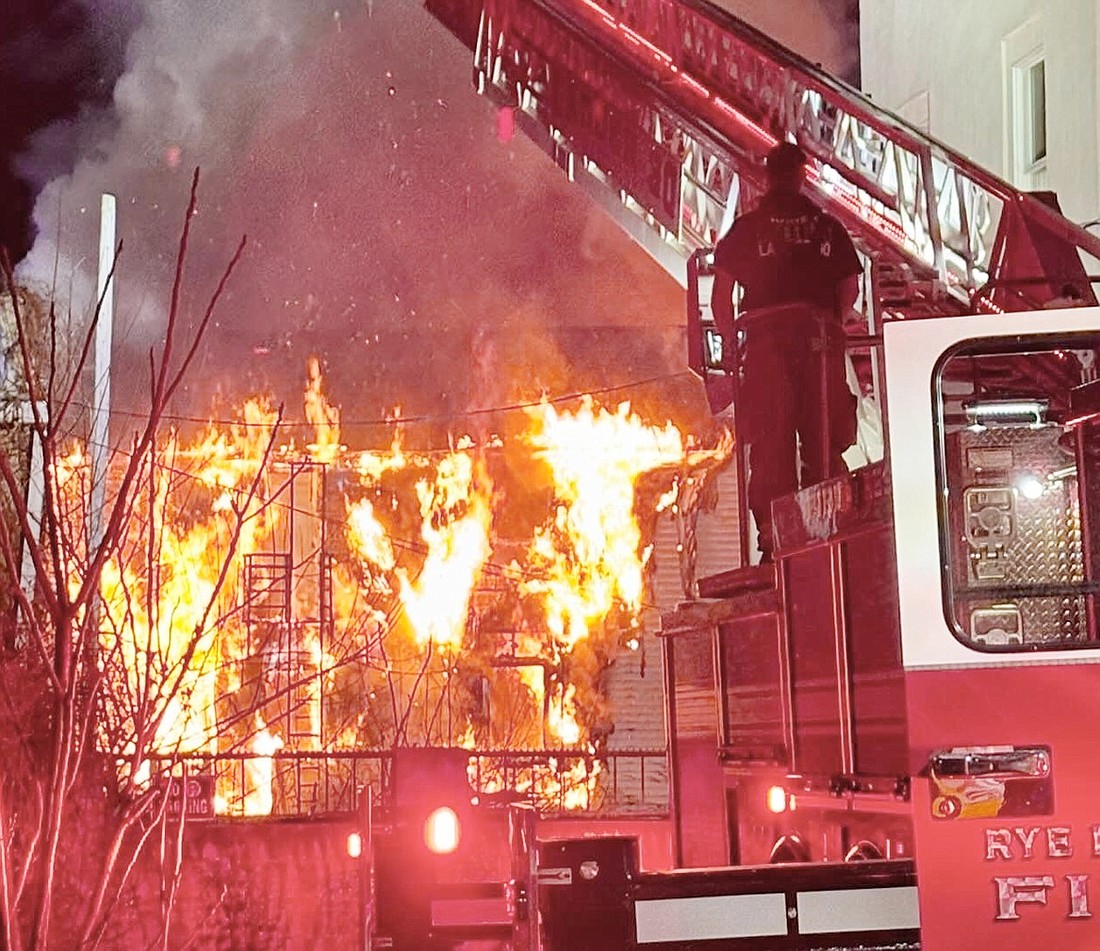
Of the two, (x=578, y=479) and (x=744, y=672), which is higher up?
(x=578, y=479)

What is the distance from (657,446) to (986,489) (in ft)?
66.3

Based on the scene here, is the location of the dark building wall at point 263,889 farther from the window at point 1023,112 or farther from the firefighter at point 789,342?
the window at point 1023,112

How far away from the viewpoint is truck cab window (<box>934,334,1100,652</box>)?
124 inches

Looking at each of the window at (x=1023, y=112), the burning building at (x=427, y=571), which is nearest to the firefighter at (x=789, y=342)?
the window at (x=1023, y=112)

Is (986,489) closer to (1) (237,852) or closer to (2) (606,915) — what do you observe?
(2) (606,915)

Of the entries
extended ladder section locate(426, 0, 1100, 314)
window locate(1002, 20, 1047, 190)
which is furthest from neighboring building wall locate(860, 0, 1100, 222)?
extended ladder section locate(426, 0, 1100, 314)

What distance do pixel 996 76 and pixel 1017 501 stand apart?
12.4m

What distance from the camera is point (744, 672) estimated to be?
536 centimetres

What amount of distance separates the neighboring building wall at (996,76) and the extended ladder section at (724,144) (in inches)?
68.4

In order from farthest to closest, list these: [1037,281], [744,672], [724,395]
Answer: [724,395] → [744,672] → [1037,281]

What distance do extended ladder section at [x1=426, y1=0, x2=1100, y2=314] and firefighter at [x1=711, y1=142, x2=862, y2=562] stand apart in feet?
7.13

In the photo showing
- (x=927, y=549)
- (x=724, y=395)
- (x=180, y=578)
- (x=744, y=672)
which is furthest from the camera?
(x=180, y=578)

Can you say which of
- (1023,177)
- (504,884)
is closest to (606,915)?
(504,884)

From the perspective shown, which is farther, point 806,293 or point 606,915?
point 806,293
